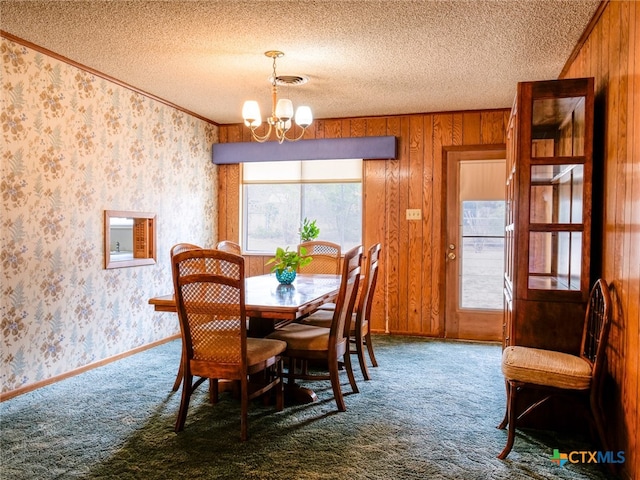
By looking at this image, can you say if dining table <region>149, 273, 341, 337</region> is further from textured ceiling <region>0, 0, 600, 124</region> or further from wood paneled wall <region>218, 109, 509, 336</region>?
textured ceiling <region>0, 0, 600, 124</region>

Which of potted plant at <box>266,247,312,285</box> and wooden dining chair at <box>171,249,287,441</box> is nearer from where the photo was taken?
wooden dining chair at <box>171,249,287,441</box>

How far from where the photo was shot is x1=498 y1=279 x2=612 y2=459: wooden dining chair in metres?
2.37

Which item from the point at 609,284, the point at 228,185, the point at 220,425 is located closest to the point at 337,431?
the point at 220,425

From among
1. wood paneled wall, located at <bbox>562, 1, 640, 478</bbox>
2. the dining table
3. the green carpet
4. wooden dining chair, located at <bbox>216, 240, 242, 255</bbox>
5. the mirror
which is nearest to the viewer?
wood paneled wall, located at <bbox>562, 1, 640, 478</bbox>

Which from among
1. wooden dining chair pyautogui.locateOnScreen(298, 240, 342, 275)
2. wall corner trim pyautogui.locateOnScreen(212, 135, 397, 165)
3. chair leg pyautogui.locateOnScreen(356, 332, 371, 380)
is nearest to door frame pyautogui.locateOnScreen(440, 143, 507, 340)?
wall corner trim pyautogui.locateOnScreen(212, 135, 397, 165)

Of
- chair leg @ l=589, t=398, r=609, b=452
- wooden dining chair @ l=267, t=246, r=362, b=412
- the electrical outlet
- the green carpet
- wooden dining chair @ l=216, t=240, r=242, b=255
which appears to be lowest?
the green carpet

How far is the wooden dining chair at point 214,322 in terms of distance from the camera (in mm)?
2543

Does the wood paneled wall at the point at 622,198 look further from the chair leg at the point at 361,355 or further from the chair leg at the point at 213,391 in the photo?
the chair leg at the point at 213,391

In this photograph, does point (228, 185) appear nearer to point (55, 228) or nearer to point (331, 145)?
point (331, 145)

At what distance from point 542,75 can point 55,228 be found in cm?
395

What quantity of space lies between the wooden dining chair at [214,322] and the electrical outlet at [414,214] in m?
2.95

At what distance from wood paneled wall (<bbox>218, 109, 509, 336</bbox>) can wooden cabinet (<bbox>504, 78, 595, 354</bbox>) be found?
7.56ft

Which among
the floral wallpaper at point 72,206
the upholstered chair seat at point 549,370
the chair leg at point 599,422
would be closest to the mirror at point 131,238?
the floral wallpaper at point 72,206

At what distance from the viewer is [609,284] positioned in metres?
2.55
